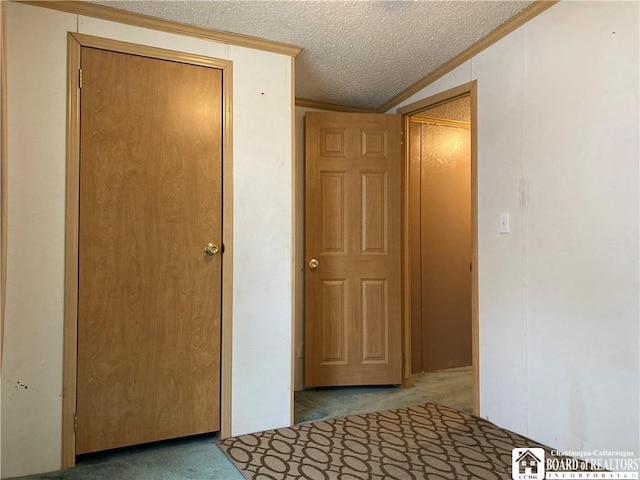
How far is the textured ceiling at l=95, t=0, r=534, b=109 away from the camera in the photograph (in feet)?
6.71

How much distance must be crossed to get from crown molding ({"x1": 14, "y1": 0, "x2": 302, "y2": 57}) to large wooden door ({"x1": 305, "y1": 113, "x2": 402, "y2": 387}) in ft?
2.69

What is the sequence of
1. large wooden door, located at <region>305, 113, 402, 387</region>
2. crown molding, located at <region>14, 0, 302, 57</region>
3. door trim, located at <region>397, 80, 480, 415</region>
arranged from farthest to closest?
large wooden door, located at <region>305, 113, 402, 387</region> < door trim, located at <region>397, 80, 480, 415</region> < crown molding, located at <region>14, 0, 302, 57</region>

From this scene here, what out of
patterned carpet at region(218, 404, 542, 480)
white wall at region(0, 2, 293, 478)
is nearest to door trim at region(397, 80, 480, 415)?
patterned carpet at region(218, 404, 542, 480)

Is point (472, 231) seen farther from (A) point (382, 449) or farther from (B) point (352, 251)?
(A) point (382, 449)

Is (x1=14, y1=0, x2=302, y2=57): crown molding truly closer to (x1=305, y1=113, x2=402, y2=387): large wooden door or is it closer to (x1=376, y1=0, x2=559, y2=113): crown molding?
(x1=305, y1=113, x2=402, y2=387): large wooden door

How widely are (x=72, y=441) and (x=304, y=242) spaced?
73.4 inches

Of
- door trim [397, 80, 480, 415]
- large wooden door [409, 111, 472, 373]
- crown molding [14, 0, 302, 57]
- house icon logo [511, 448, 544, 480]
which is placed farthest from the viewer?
large wooden door [409, 111, 472, 373]

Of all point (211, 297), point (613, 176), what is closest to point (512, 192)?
point (613, 176)

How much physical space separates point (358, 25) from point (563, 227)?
4.79ft

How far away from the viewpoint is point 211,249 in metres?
2.30

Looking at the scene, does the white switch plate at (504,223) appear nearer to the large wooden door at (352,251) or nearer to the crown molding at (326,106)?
the large wooden door at (352,251)

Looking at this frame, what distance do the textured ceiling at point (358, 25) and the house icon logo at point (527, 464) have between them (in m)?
2.19

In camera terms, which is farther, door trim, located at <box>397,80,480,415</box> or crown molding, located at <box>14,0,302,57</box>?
door trim, located at <box>397,80,480,415</box>

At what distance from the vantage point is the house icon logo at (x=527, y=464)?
1854 mm
